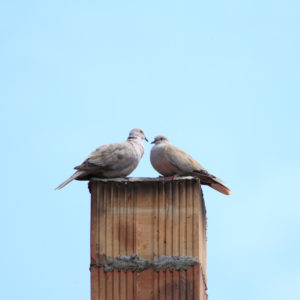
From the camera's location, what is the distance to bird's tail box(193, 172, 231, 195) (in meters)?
22.4

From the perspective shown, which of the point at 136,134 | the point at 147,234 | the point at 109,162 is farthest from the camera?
the point at 136,134

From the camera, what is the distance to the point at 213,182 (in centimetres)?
2267

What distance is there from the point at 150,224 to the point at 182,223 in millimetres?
501

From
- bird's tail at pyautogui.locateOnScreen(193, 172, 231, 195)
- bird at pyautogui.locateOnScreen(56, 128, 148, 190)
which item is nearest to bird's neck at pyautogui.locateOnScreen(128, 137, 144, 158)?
bird at pyautogui.locateOnScreen(56, 128, 148, 190)

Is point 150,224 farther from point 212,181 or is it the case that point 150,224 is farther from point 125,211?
point 212,181

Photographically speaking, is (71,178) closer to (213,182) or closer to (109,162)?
(109,162)

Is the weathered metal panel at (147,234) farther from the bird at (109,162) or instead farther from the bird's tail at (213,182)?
the bird's tail at (213,182)

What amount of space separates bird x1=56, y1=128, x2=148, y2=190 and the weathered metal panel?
53 centimetres

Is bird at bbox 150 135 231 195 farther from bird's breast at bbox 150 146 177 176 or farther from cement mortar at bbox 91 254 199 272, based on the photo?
cement mortar at bbox 91 254 199 272

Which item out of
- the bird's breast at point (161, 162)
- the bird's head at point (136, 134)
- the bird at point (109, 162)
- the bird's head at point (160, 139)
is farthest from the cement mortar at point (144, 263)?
the bird's head at point (136, 134)

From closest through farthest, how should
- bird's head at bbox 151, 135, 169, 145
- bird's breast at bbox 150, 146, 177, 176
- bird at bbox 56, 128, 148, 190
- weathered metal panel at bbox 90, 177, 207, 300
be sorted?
1. weathered metal panel at bbox 90, 177, 207, 300
2. bird at bbox 56, 128, 148, 190
3. bird's breast at bbox 150, 146, 177, 176
4. bird's head at bbox 151, 135, 169, 145

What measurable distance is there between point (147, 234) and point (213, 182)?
2.14 metres

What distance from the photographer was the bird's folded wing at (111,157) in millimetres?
22047

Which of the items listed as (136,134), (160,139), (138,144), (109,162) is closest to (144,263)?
(109,162)
